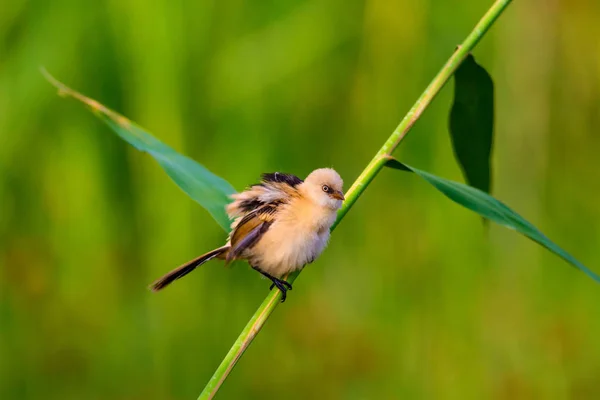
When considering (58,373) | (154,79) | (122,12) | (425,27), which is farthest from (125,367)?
(425,27)

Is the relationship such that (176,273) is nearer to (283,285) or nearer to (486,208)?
(283,285)

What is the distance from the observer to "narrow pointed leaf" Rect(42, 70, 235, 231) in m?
1.08

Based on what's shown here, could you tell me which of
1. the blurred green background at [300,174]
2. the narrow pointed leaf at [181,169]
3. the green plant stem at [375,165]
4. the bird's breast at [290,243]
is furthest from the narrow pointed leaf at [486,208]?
the blurred green background at [300,174]

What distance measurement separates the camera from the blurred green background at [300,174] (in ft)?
5.93

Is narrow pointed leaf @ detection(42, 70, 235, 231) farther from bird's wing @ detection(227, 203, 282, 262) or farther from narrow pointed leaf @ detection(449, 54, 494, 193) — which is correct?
narrow pointed leaf @ detection(449, 54, 494, 193)

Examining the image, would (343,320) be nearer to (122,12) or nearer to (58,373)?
(58,373)

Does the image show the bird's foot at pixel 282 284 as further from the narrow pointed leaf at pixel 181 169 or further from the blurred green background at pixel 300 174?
the blurred green background at pixel 300 174

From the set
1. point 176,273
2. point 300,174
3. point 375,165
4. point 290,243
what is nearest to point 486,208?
point 375,165

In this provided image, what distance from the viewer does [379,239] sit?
2.07m

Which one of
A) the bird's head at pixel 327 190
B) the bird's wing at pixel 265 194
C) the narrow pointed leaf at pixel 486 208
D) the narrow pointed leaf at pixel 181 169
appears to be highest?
the narrow pointed leaf at pixel 486 208

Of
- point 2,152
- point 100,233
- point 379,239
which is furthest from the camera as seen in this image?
point 379,239

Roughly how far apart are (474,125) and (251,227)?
0.40 m

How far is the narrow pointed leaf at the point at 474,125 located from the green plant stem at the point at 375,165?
169 mm

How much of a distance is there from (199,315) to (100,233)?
33 centimetres
